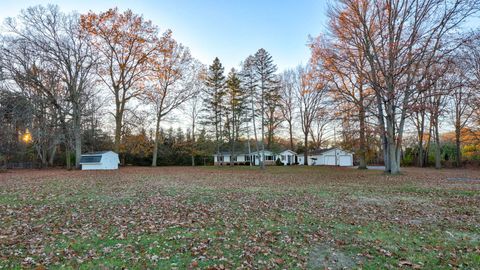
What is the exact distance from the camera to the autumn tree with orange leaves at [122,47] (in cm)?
2565

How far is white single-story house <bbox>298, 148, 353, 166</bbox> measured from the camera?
46000mm

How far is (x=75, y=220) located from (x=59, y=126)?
22.2 m

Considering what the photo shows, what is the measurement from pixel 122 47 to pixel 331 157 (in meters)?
36.9

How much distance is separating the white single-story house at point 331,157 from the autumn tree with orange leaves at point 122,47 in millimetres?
32437

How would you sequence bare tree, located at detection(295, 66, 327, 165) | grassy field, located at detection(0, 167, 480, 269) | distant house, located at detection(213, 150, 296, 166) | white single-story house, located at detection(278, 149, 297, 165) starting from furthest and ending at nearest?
white single-story house, located at detection(278, 149, 297, 165) → distant house, located at detection(213, 150, 296, 166) → bare tree, located at detection(295, 66, 327, 165) → grassy field, located at detection(0, 167, 480, 269)

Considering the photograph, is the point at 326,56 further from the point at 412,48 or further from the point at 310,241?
the point at 310,241

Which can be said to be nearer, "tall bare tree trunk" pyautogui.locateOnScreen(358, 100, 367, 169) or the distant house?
"tall bare tree trunk" pyautogui.locateOnScreen(358, 100, 367, 169)

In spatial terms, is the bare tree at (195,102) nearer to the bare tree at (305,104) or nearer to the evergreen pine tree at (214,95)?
the evergreen pine tree at (214,95)

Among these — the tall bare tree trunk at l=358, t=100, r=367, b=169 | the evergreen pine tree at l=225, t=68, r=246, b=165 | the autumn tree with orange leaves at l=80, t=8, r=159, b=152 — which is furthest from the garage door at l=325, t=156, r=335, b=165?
the autumn tree with orange leaves at l=80, t=8, r=159, b=152

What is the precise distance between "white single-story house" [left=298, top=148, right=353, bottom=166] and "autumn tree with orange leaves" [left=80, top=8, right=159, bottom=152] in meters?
32.4

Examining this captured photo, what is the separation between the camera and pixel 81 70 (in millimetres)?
24922

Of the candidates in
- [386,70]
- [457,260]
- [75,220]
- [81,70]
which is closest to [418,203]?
[457,260]

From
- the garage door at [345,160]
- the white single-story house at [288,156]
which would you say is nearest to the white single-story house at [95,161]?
the white single-story house at [288,156]

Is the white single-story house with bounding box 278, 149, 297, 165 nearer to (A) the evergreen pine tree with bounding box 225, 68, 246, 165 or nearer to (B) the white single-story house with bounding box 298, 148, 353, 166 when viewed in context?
(B) the white single-story house with bounding box 298, 148, 353, 166
